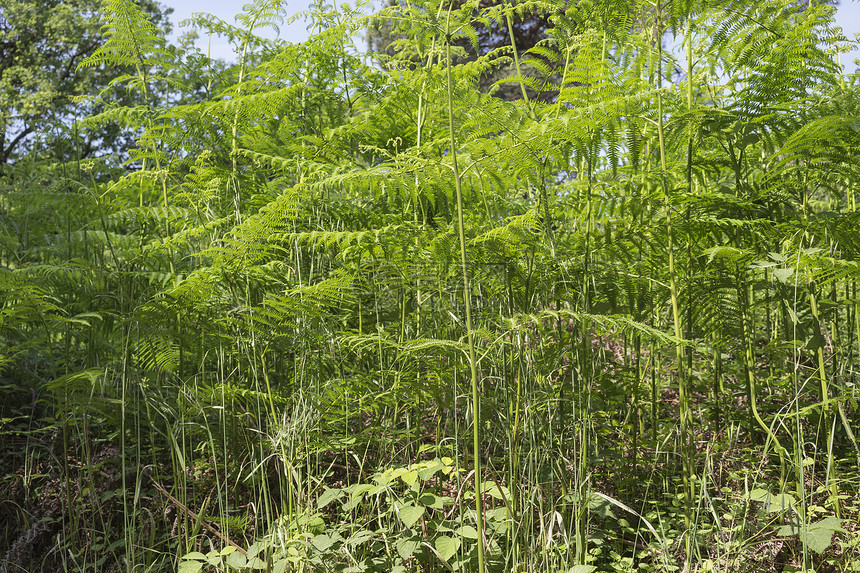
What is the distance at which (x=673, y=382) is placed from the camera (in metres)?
2.51

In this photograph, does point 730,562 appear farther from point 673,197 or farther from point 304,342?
point 304,342

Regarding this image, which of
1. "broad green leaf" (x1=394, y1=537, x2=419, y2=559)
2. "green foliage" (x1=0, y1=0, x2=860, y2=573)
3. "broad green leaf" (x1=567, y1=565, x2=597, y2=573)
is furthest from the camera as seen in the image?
"green foliage" (x1=0, y1=0, x2=860, y2=573)

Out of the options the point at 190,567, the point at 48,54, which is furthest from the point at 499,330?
the point at 48,54

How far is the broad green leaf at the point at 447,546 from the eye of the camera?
133 cm

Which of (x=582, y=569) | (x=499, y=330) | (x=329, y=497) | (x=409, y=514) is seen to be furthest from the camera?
(x=499, y=330)

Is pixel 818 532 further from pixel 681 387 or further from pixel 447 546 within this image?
pixel 447 546

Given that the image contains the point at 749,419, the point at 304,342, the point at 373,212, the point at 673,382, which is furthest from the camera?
the point at 673,382

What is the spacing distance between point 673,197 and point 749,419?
803 millimetres

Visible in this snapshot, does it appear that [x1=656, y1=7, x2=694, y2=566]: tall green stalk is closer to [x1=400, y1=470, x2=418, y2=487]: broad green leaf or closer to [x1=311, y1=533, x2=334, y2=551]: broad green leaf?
[x1=400, y1=470, x2=418, y2=487]: broad green leaf

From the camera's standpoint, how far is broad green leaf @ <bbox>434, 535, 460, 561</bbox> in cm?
133

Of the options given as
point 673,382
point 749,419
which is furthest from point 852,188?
point 673,382

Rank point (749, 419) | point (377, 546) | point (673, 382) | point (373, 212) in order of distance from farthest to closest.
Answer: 1. point (673, 382)
2. point (373, 212)
3. point (749, 419)
4. point (377, 546)

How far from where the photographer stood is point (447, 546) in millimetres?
1363

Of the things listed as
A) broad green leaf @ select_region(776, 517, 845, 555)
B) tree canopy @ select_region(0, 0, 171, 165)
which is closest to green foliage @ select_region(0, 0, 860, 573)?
broad green leaf @ select_region(776, 517, 845, 555)
